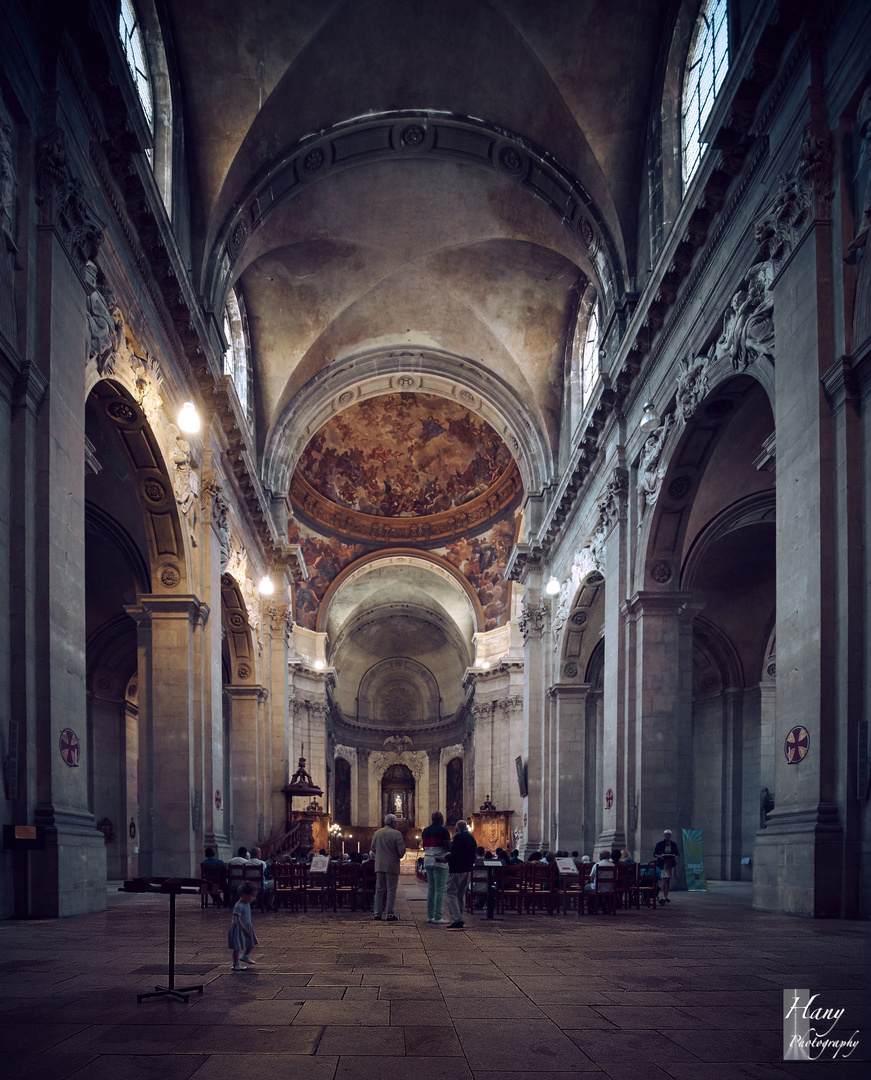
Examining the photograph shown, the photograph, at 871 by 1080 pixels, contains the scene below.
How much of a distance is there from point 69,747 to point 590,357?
19450mm

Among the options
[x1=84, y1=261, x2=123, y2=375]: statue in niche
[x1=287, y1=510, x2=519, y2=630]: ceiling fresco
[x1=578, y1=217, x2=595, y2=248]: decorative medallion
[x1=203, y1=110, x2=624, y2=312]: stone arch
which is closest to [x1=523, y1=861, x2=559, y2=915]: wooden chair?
[x1=84, y1=261, x2=123, y2=375]: statue in niche

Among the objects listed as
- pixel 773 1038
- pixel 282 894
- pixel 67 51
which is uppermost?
pixel 67 51

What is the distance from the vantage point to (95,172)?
522 inches

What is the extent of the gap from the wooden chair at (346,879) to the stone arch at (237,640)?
39.4 feet

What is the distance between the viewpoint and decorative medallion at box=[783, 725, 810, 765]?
1074 cm

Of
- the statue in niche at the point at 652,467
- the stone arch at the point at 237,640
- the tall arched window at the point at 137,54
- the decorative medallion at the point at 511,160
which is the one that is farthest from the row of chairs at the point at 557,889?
the decorative medallion at the point at 511,160

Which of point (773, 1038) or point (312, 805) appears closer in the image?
point (773, 1038)

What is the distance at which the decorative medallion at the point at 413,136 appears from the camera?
21.9 metres

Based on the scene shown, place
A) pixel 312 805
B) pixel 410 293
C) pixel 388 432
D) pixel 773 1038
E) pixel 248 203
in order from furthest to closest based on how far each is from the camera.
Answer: pixel 388 432
pixel 312 805
pixel 410 293
pixel 248 203
pixel 773 1038

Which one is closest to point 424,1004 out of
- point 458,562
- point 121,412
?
point 121,412

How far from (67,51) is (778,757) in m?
12.3

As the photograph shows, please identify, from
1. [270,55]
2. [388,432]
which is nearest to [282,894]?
[270,55]

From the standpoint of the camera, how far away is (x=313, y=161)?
21.8 metres

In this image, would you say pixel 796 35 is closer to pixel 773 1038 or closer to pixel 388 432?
pixel 773 1038
